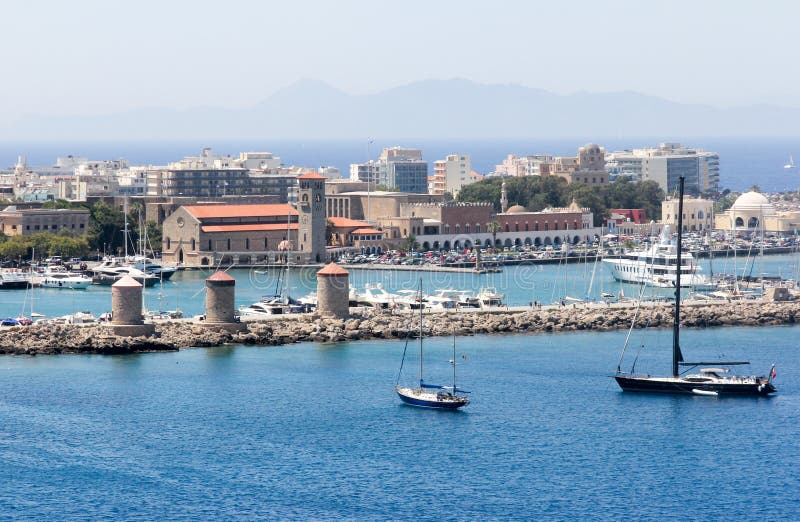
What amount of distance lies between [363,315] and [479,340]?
447 centimetres

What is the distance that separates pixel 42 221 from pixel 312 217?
42.4ft

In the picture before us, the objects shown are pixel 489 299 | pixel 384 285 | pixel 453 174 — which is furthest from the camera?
pixel 453 174

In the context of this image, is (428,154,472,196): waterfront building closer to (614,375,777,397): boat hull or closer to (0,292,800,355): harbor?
(0,292,800,355): harbor

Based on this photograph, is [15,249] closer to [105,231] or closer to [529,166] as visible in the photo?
[105,231]

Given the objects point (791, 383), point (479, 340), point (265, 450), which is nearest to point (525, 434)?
point (265, 450)

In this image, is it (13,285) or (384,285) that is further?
(384,285)

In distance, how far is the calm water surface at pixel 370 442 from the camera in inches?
1156

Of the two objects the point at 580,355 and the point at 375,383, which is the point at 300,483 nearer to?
the point at 375,383

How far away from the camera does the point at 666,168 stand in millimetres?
127688

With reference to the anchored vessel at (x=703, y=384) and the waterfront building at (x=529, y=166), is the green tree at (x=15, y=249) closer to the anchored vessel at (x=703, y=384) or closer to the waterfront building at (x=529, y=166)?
the anchored vessel at (x=703, y=384)

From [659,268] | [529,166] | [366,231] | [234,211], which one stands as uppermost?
[529,166]

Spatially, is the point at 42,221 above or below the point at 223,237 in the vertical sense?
above

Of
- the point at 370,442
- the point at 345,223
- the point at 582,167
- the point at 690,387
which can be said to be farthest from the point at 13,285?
the point at 582,167

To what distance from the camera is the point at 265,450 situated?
1294 inches
